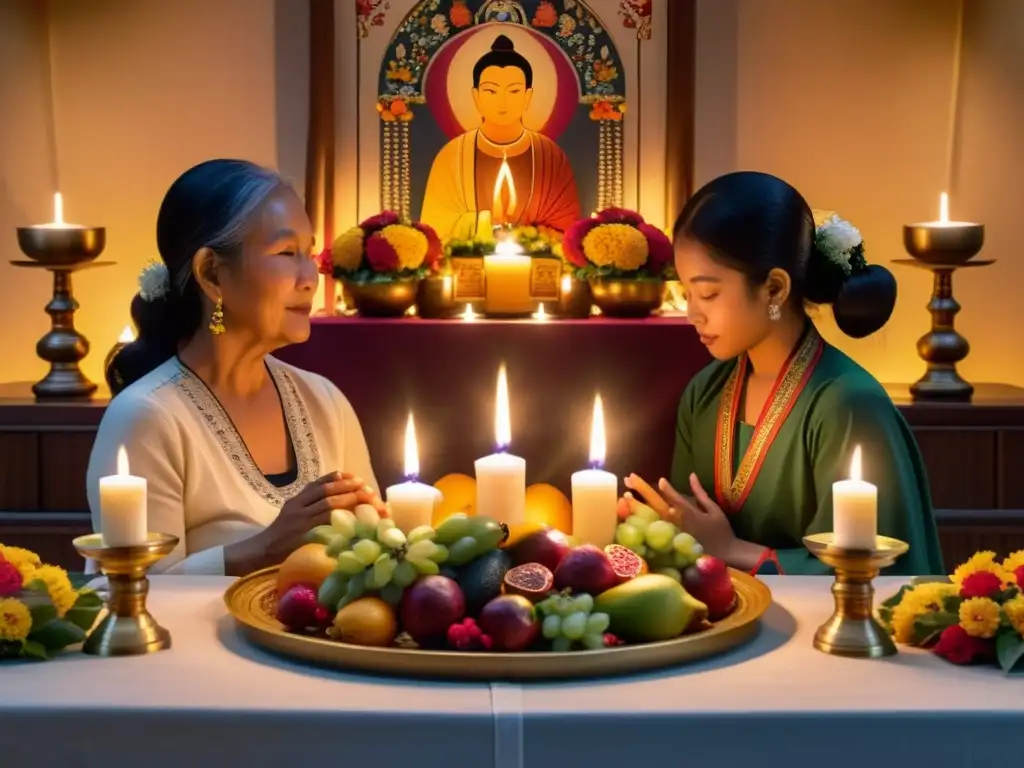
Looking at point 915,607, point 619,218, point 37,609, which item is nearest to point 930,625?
point 915,607

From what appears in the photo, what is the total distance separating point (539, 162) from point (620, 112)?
0.30m

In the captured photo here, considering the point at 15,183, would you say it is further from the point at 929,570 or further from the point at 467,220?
the point at 929,570

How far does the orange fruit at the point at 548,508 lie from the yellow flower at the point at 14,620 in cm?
85

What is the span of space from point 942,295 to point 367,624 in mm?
2818

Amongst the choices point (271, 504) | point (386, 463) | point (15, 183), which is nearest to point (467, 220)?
point (386, 463)

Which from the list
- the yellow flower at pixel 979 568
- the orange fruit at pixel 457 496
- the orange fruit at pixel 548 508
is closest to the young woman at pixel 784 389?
the orange fruit at pixel 548 508

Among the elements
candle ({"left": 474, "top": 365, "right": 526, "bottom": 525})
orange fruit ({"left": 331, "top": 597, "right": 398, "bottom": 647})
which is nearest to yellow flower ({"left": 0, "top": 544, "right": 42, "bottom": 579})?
orange fruit ({"left": 331, "top": 597, "right": 398, "bottom": 647})

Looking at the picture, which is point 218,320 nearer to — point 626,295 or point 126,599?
point 126,599

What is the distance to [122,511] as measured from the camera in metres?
1.80

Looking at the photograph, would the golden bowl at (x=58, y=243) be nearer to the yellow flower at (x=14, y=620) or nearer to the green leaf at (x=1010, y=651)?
the yellow flower at (x=14, y=620)

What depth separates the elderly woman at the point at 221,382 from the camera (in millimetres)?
2551

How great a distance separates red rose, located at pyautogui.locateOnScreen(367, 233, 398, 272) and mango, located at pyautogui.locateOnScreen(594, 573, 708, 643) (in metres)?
2.28

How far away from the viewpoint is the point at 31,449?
13.3 ft

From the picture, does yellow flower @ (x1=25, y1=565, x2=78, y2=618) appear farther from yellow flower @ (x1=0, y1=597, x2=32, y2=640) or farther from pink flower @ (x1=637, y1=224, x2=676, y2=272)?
pink flower @ (x1=637, y1=224, x2=676, y2=272)
